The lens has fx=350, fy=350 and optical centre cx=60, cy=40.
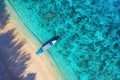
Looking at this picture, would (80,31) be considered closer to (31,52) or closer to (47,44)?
(47,44)

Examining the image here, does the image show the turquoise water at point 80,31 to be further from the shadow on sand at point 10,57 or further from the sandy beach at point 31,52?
the shadow on sand at point 10,57

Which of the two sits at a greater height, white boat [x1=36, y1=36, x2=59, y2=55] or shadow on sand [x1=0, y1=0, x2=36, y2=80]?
shadow on sand [x1=0, y1=0, x2=36, y2=80]

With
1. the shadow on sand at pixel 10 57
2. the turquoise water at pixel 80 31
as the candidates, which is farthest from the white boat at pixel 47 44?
the shadow on sand at pixel 10 57

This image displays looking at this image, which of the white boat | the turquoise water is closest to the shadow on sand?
the white boat

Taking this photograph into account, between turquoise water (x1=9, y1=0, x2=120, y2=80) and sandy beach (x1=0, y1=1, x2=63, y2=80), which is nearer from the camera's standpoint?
turquoise water (x1=9, y1=0, x2=120, y2=80)

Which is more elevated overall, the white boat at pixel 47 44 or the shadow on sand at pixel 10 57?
the shadow on sand at pixel 10 57

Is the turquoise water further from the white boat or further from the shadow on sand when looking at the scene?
the shadow on sand
